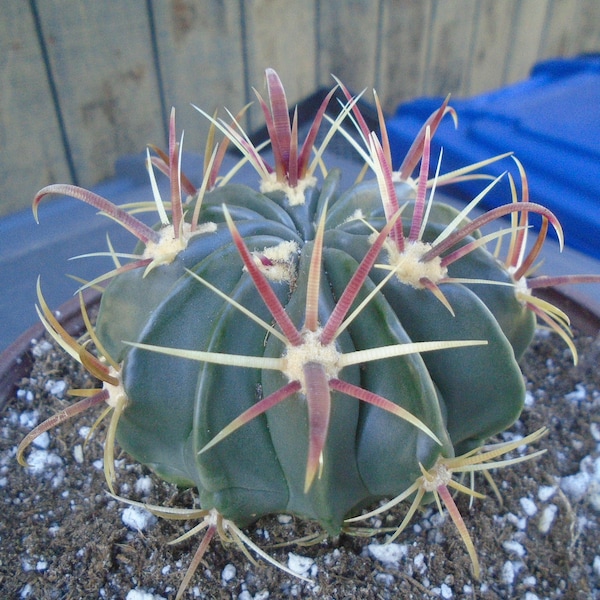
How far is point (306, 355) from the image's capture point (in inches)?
17.2

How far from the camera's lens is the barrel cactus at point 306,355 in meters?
0.50

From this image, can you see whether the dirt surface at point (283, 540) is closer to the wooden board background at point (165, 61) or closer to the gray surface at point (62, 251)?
the gray surface at point (62, 251)

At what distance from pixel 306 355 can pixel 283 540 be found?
329mm

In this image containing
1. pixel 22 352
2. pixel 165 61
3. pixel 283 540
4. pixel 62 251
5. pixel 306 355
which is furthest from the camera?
pixel 165 61

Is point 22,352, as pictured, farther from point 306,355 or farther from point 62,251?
point 306,355

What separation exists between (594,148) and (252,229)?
3.34 ft

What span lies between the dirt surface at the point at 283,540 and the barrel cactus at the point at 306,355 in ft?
0.25

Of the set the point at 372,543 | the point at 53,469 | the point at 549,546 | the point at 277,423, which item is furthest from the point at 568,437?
the point at 53,469

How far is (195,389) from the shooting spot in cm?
55

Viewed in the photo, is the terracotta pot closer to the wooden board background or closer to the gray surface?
the gray surface

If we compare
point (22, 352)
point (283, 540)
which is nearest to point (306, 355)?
point (283, 540)

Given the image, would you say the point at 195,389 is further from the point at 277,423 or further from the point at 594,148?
the point at 594,148

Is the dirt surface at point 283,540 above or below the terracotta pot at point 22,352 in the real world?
below

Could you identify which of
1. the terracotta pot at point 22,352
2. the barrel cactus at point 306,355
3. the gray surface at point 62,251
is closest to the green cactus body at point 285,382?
the barrel cactus at point 306,355
